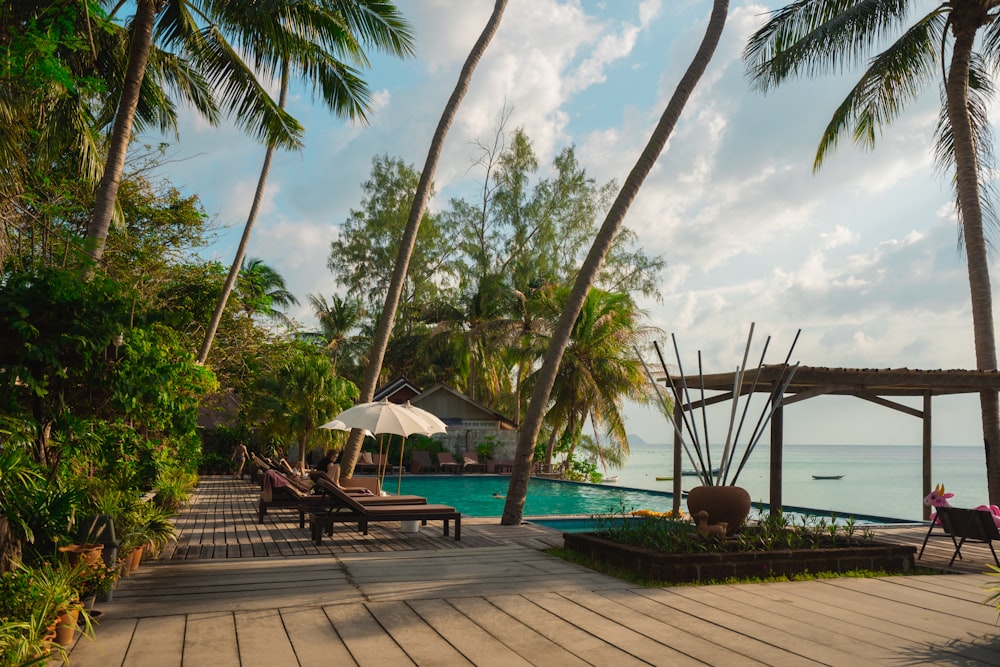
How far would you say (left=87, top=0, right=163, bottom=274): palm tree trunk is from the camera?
943 cm

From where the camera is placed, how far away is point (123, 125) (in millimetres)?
10062

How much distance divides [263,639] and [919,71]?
1476 centimetres

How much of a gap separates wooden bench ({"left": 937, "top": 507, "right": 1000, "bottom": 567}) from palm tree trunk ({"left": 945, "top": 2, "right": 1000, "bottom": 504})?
5214 mm

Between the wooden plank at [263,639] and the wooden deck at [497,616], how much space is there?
0.01 m

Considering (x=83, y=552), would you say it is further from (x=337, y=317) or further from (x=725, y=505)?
(x=337, y=317)

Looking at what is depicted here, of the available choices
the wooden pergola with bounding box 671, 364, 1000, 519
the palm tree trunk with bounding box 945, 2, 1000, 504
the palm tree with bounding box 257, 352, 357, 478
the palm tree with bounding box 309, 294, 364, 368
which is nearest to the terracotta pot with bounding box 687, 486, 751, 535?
the wooden pergola with bounding box 671, 364, 1000, 519

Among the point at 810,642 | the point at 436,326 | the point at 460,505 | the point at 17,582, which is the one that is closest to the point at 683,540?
the point at 810,642

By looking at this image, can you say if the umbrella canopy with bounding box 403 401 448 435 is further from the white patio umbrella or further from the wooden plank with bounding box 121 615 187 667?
the wooden plank with bounding box 121 615 187 667

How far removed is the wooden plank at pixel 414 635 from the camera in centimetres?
434

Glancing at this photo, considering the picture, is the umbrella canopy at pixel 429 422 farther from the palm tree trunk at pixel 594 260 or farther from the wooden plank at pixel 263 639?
the wooden plank at pixel 263 639

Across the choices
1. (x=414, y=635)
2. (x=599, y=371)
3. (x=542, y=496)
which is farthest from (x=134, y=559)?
(x=599, y=371)

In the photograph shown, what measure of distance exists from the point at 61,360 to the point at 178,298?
12823 mm

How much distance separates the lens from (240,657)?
429 cm

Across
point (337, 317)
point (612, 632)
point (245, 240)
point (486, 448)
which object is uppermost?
point (337, 317)
